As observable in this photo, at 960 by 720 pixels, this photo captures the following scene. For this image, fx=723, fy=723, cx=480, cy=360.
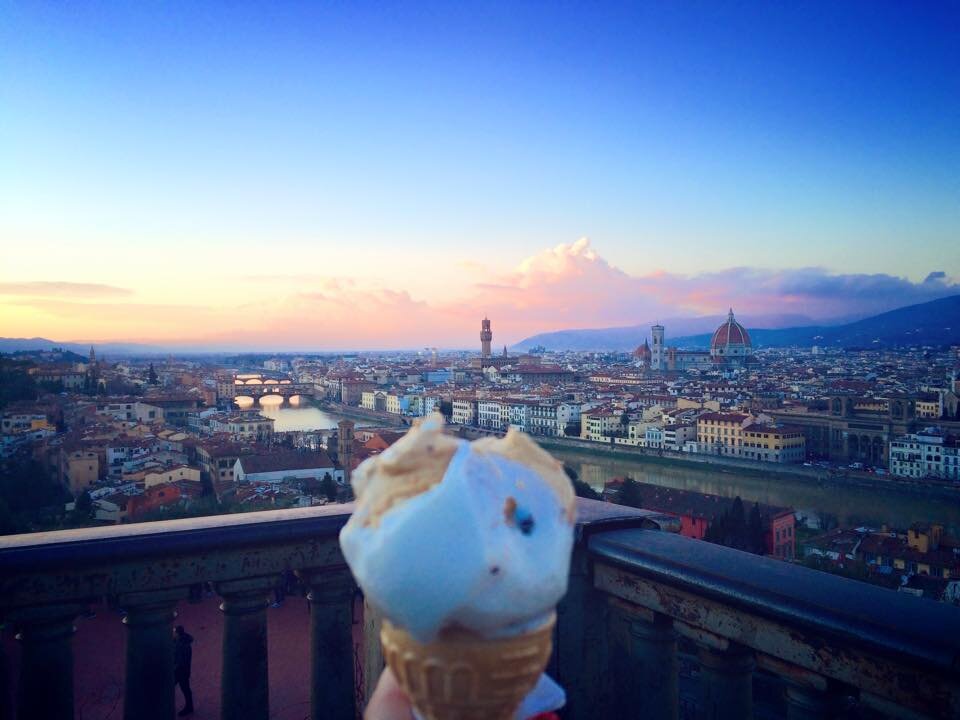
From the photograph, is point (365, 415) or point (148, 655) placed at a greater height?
point (148, 655)

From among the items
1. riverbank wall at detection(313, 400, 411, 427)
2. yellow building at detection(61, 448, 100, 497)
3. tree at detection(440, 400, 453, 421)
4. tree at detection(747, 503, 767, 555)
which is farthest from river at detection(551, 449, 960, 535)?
riverbank wall at detection(313, 400, 411, 427)

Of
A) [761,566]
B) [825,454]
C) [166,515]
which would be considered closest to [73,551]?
[761,566]

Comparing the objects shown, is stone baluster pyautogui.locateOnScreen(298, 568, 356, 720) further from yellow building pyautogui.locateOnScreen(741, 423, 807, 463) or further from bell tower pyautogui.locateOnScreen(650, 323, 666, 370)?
bell tower pyautogui.locateOnScreen(650, 323, 666, 370)

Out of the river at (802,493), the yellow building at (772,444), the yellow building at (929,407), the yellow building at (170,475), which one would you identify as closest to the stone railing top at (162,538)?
the yellow building at (170,475)

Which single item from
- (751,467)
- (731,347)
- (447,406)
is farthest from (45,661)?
(731,347)

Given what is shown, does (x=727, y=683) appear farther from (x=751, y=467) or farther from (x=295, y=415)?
(x=295, y=415)
